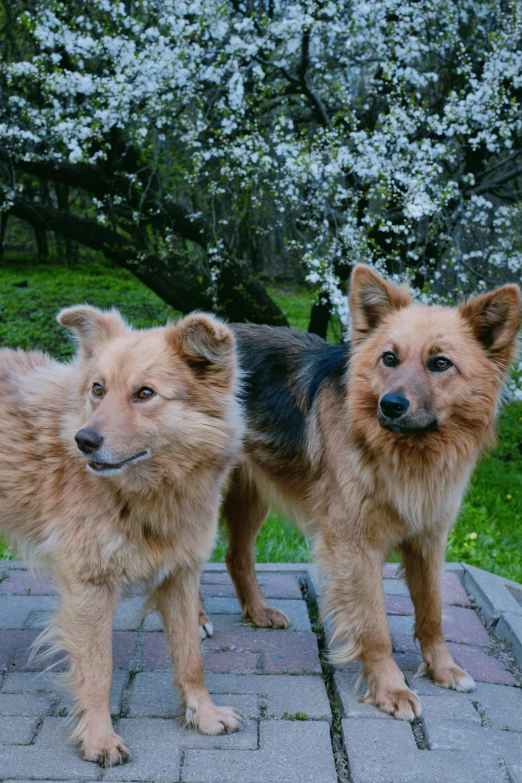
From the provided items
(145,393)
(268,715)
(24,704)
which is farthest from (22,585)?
(145,393)

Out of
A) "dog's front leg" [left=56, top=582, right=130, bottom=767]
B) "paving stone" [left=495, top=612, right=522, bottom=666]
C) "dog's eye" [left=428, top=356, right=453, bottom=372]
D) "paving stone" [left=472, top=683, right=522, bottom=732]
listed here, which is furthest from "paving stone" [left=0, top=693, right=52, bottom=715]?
"paving stone" [left=495, top=612, right=522, bottom=666]

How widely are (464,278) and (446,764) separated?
556cm

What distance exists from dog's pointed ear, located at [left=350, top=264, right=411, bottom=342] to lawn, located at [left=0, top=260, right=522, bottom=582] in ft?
6.31

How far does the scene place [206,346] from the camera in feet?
10.3

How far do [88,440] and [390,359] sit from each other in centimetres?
151

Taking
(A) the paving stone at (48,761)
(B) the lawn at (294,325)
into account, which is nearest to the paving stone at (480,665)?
(B) the lawn at (294,325)

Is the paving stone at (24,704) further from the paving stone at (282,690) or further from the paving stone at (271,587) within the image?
the paving stone at (271,587)

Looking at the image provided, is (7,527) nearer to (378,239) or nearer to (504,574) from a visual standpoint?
(504,574)

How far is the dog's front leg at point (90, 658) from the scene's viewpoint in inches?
119

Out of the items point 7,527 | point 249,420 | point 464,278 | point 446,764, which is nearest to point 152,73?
point 464,278

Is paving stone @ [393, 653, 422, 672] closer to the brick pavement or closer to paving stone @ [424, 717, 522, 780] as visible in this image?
the brick pavement

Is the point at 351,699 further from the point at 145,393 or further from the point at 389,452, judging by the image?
the point at 145,393

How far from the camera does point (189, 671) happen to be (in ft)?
10.8

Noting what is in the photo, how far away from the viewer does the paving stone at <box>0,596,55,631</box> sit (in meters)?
4.16
